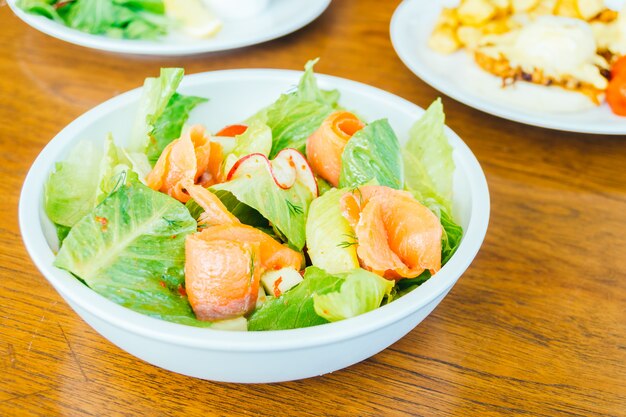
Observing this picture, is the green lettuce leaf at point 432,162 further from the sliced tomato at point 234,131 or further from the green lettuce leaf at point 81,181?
the green lettuce leaf at point 81,181

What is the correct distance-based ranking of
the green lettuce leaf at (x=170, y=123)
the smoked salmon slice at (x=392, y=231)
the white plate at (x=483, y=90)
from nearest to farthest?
the smoked salmon slice at (x=392, y=231) → the green lettuce leaf at (x=170, y=123) → the white plate at (x=483, y=90)

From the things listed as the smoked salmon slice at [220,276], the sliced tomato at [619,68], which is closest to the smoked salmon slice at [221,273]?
the smoked salmon slice at [220,276]

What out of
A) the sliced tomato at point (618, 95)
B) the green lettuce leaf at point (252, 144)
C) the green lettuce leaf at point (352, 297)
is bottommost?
the sliced tomato at point (618, 95)

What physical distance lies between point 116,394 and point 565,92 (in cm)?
123

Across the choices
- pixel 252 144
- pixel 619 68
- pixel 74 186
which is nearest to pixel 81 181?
pixel 74 186

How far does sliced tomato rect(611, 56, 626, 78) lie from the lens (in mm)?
1516

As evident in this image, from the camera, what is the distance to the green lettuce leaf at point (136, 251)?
2.47ft

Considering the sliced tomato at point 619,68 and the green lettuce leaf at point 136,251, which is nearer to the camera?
the green lettuce leaf at point 136,251

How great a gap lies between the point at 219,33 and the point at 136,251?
114 cm

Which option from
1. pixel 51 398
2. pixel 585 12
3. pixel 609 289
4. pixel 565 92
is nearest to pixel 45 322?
pixel 51 398

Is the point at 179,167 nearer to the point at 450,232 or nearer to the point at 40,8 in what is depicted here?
the point at 450,232

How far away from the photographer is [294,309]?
77cm

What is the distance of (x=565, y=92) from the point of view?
1525 mm

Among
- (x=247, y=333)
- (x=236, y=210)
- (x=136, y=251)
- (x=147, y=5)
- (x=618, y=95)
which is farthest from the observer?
(x=147, y=5)
